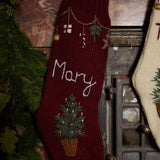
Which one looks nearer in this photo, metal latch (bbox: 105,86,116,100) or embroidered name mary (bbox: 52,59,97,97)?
embroidered name mary (bbox: 52,59,97,97)

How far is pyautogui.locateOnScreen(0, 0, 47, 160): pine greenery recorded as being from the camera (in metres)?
1.09

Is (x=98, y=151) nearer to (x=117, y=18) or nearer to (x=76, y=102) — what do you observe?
(x=76, y=102)

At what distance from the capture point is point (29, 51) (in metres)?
1.17

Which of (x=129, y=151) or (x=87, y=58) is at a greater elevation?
(x=87, y=58)

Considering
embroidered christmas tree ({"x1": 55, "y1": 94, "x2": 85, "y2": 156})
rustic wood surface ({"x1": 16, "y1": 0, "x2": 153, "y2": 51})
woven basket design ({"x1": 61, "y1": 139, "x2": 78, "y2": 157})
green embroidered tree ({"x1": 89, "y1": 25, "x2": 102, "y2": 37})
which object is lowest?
woven basket design ({"x1": 61, "y1": 139, "x2": 78, "y2": 157})

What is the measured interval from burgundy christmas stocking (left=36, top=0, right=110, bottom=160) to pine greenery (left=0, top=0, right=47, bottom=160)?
81mm

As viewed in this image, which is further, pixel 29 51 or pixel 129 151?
pixel 129 151

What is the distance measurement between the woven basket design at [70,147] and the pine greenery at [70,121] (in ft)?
0.07

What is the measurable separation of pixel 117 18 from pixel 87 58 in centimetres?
35

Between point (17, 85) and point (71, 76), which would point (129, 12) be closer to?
point (71, 76)

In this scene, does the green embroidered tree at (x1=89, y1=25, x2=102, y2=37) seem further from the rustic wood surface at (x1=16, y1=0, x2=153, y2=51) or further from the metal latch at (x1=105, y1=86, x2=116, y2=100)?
the metal latch at (x1=105, y1=86, x2=116, y2=100)

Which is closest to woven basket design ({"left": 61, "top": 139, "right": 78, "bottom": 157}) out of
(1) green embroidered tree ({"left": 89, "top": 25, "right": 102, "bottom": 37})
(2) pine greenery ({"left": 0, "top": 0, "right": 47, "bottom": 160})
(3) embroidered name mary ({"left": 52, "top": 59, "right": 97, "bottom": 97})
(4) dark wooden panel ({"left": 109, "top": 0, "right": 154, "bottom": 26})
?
(2) pine greenery ({"left": 0, "top": 0, "right": 47, "bottom": 160})

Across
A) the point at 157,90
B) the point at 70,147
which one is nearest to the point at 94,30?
the point at 157,90

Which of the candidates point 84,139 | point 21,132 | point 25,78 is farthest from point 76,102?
point 21,132
